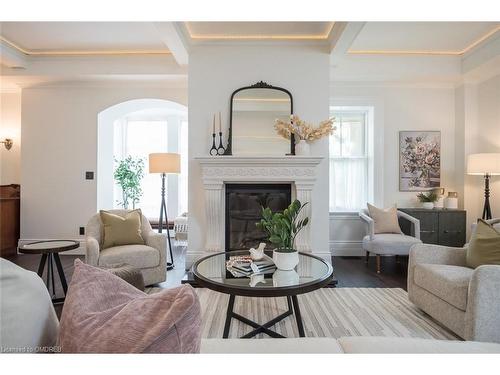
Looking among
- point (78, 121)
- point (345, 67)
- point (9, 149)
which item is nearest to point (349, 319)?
point (345, 67)

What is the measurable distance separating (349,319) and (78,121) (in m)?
4.73

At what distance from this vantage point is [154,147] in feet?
21.8

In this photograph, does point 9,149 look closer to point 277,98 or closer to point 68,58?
point 68,58

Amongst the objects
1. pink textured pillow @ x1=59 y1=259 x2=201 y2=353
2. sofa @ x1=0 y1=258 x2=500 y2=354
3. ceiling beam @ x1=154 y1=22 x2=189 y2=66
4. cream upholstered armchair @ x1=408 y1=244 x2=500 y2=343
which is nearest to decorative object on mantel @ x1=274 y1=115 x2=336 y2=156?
ceiling beam @ x1=154 y1=22 x2=189 y2=66

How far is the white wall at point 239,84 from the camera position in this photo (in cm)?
378

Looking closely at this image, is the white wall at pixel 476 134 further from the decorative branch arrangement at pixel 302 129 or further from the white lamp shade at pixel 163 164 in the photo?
the white lamp shade at pixel 163 164

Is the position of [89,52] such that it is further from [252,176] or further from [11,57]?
[252,176]

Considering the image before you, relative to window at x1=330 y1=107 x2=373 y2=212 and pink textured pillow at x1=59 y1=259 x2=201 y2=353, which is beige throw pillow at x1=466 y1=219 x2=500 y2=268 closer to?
pink textured pillow at x1=59 y1=259 x2=201 y2=353

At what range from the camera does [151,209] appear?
A: 6602 mm

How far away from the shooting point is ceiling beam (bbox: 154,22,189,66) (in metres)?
3.02

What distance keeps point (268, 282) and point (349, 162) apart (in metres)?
3.49

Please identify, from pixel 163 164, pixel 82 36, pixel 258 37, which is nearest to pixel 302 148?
pixel 258 37

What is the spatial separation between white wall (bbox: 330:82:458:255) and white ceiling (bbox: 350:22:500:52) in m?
0.67

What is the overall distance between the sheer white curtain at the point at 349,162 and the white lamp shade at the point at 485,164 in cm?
137
